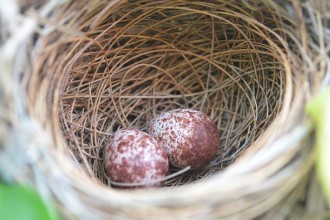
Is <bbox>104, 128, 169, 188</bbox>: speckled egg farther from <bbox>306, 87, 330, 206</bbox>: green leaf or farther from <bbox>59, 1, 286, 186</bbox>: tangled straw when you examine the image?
<bbox>306, 87, 330, 206</bbox>: green leaf

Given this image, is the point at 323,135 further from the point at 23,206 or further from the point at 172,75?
the point at 172,75

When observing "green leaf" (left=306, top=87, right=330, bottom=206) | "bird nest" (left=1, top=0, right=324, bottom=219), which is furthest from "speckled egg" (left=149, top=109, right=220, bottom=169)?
"green leaf" (left=306, top=87, right=330, bottom=206)

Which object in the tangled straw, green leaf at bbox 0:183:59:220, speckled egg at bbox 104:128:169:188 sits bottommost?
green leaf at bbox 0:183:59:220

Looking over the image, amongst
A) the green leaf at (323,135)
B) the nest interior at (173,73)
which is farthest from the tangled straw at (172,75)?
the green leaf at (323,135)

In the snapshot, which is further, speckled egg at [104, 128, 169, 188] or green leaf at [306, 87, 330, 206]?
speckled egg at [104, 128, 169, 188]

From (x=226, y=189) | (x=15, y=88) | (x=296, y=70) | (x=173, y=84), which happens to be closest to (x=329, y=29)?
(x=296, y=70)

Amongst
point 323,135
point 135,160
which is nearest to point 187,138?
point 135,160
